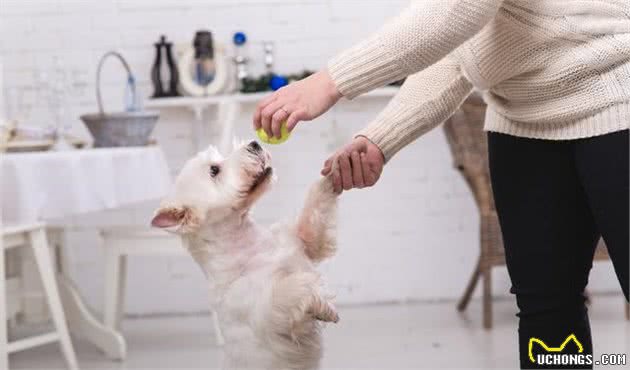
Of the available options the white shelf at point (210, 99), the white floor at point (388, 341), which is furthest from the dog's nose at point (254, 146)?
the white shelf at point (210, 99)

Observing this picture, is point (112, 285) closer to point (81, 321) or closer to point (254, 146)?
point (81, 321)

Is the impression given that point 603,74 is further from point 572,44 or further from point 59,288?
point 59,288

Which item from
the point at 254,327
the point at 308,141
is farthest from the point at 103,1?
the point at 254,327

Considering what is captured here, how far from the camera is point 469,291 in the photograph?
4.37 meters

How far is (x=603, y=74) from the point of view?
147 centimetres

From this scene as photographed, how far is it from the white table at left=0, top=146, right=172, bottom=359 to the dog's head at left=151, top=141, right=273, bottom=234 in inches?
56.1

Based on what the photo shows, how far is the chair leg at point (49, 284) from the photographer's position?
348 centimetres

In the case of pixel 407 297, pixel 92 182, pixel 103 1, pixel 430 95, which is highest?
pixel 103 1

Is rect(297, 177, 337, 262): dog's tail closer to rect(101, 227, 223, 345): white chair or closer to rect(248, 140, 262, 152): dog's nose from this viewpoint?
rect(248, 140, 262, 152): dog's nose

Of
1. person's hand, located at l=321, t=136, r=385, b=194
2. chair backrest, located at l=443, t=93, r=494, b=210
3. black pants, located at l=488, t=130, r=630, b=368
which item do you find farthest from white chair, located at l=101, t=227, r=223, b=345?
black pants, located at l=488, t=130, r=630, b=368

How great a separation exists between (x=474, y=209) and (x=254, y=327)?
10.0 feet

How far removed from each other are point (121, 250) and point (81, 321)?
1.08ft

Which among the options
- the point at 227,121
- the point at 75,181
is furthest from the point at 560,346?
the point at 227,121

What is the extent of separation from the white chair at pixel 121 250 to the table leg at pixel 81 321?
7cm
